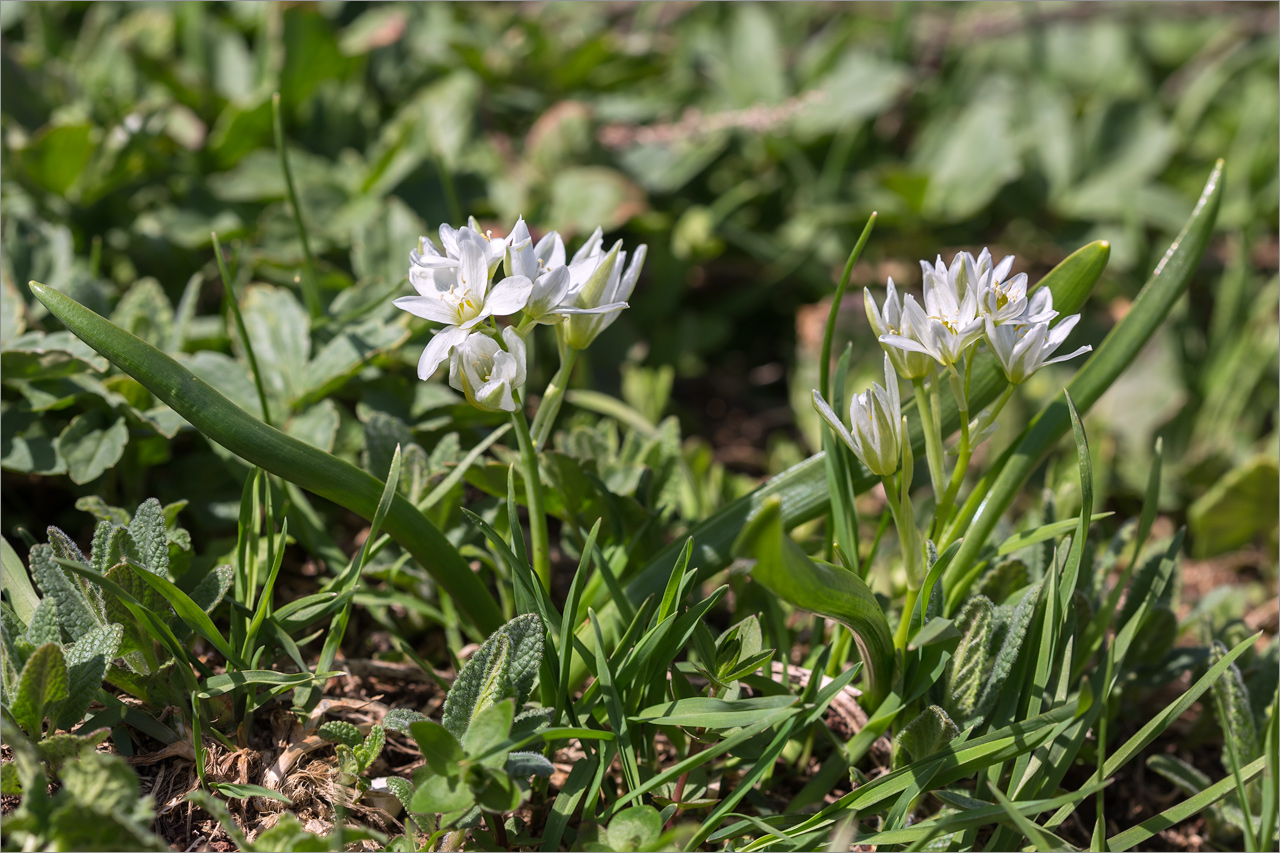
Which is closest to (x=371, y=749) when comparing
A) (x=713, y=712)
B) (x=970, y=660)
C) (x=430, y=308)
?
(x=713, y=712)

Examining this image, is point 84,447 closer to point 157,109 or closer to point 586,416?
point 586,416

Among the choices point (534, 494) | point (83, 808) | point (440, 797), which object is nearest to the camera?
point (83, 808)

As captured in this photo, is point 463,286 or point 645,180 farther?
point 645,180

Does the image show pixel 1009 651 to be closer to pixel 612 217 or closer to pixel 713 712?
pixel 713 712

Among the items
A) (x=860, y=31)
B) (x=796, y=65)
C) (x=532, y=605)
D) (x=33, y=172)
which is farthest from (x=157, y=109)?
(x=860, y=31)

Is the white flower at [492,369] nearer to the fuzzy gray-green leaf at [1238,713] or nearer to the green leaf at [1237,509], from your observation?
the fuzzy gray-green leaf at [1238,713]

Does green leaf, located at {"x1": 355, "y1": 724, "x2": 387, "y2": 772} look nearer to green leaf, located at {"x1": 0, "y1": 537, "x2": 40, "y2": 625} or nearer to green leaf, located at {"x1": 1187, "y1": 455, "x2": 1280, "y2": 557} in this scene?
green leaf, located at {"x1": 0, "y1": 537, "x2": 40, "y2": 625}

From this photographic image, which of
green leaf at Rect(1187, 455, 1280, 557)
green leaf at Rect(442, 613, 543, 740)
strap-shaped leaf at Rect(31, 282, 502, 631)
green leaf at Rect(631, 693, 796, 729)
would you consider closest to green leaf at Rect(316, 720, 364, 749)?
green leaf at Rect(442, 613, 543, 740)
